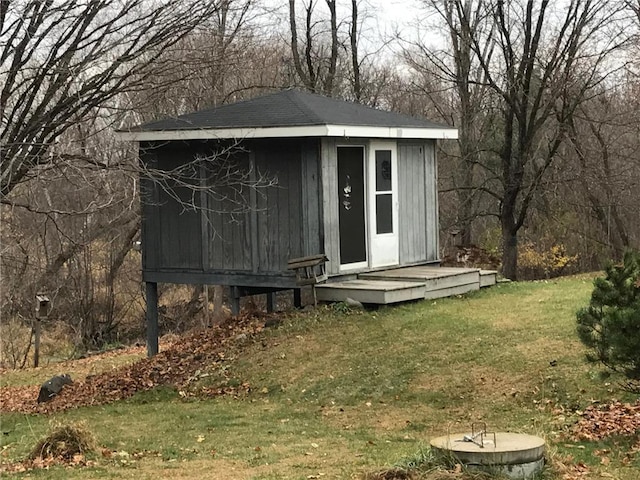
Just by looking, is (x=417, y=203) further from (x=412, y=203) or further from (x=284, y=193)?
(x=284, y=193)

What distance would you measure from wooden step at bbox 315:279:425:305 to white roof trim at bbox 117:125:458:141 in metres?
2.10

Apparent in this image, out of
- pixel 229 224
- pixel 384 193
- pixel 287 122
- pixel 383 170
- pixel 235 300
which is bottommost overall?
pixel 235 300

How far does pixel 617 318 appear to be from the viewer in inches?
281

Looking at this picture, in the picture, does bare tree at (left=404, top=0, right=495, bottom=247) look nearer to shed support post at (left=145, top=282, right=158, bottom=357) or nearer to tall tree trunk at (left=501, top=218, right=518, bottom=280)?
tall tree trunk at (left=501, top=218, right=518, bottom=280)

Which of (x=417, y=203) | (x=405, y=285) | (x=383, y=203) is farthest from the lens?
(x=417, y=203)

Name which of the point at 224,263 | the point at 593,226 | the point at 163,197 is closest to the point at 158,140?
the point at 163,197

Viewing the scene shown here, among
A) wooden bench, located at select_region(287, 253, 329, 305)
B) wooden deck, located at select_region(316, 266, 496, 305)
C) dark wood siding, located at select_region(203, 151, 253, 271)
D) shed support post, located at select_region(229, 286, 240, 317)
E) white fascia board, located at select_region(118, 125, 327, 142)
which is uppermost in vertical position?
white fascia board, located at select_region(118, 125, 327, 142)

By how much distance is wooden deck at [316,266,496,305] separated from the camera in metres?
13.0

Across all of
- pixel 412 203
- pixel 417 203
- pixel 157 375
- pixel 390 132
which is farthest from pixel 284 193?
pixel 157 375

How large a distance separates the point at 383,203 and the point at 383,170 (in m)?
0.51

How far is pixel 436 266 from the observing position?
621 inches

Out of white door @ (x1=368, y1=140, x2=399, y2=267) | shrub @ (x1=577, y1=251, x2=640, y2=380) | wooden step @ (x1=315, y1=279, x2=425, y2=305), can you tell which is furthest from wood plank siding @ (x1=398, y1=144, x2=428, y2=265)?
shrub @ (x1=577, y1=251, x2=640, y2=380)

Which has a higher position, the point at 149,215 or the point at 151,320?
the point at 149,215

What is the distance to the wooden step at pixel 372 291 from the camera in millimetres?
12891
